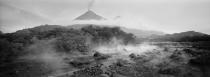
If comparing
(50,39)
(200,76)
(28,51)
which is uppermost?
(50,39)

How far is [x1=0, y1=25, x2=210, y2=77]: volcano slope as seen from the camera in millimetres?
14758

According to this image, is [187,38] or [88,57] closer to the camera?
[88,57]

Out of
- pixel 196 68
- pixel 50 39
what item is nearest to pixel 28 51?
pixel 50 39

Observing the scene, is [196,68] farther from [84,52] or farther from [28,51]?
[28,51]

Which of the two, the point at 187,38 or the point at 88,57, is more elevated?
the point at 88,57

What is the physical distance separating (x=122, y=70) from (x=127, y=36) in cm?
2841

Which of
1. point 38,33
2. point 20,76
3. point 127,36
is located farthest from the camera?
point 127,36

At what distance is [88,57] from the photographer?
75.9 feet

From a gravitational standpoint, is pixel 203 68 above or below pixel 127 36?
below

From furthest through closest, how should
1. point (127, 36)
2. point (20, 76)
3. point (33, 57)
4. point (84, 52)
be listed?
point (127, 36)
point (84, 52)
point (33, 57)
point (20, 76)

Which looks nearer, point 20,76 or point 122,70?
point 20,76

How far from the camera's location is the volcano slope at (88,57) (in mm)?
14758

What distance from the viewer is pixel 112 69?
51.8ft

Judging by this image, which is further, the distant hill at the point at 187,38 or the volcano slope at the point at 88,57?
the distant hill at the point at 187,38
